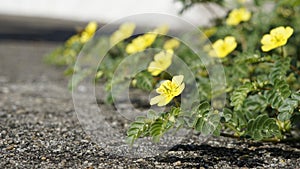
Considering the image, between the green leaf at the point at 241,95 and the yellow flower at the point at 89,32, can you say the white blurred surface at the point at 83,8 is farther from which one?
the green leaf at the point at 241,95

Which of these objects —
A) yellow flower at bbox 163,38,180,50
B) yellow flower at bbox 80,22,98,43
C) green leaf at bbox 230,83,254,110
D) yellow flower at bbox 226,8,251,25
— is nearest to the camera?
green leaf at bbox 230,83,254,110

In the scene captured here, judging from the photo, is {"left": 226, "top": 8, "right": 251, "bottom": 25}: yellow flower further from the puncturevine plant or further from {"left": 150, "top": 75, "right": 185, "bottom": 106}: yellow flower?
{"left": 150, "top": 75, "right": 185, "bottom": 106}: yellow flower

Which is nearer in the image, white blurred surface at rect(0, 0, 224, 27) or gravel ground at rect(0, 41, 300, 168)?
gravel ground at rect(0, 41, 300, 168)

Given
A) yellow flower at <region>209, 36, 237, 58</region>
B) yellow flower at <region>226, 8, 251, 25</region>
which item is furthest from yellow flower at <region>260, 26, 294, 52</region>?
yellow flower at <region>226, 8, 251, 25</region>

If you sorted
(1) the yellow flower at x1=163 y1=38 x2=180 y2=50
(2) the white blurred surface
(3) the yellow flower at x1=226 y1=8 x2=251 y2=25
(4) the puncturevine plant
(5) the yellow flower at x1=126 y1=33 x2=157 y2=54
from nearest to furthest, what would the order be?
(4) the puncturevine plant → (5) the yellow flower at x1=126 y1=33 x2=157 y2=54 → (3) the yellow flower at x1=226 y1=8 x2=251 y2=25 → (1) the yellow flower at x1=163 y1=38 x2=180 y2=50 → (2) the white blurred surface

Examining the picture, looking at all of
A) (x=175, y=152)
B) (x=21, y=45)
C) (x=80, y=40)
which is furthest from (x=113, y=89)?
(x=21, y=45)

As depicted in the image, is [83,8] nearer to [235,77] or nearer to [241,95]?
[235,77]

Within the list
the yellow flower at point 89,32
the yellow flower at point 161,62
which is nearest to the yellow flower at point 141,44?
the yellow flower at point 161,62
